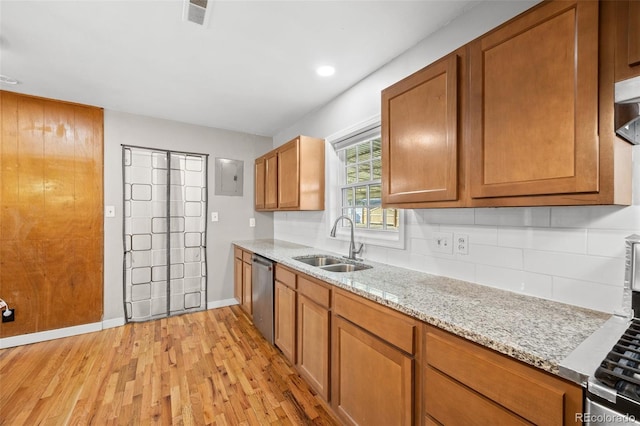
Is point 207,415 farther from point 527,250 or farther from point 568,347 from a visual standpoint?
point 527,250

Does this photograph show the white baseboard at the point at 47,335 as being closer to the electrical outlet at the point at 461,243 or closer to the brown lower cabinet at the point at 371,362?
the brown lower cabinet at the point at 371,362

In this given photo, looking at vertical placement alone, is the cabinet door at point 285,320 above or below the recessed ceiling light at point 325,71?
below

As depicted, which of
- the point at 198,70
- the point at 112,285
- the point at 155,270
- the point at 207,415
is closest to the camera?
the point at 207,415

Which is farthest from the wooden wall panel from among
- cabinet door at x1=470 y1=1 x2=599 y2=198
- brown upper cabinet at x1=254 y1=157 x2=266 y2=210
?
cabinet door at x1=470 y1=1 x2=599 y2=198

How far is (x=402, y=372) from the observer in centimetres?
124

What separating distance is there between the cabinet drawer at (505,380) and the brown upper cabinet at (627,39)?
968mm

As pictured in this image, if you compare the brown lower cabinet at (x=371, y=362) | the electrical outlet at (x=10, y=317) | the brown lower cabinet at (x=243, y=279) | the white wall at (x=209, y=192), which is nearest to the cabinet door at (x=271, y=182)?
the white wall at (x=209, y=192)

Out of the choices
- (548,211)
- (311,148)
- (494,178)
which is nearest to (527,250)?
(548,211)

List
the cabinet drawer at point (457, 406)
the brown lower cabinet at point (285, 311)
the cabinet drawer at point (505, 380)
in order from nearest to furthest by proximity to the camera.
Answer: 1. the cabinet drawer at point (505, 380)
2. the cabinet drawer at point (457, 406)
3. the brown lower cabinet at point (285, 311)

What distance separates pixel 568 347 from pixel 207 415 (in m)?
2.02

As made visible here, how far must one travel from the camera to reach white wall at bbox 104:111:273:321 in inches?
127

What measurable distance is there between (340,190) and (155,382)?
2.33 metres

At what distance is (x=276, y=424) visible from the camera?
173 centimetres

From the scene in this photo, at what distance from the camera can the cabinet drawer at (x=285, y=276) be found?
2.21 meters
